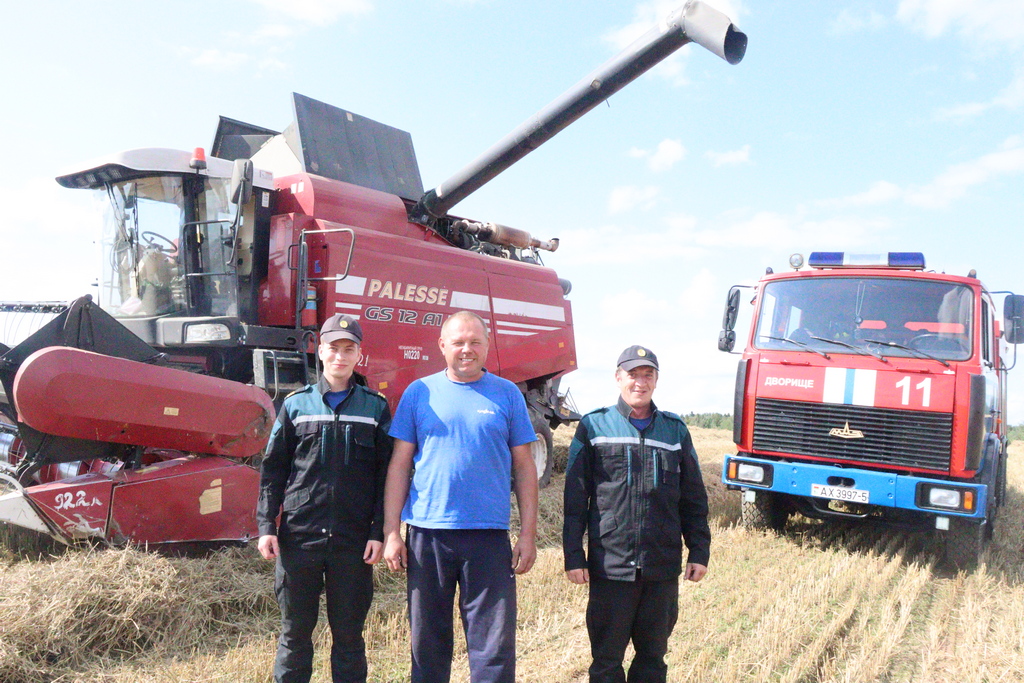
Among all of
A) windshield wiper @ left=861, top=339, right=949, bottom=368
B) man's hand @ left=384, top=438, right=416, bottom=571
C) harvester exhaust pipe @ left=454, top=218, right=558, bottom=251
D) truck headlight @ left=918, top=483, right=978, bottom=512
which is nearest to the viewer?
man's hand @ left=384, top=438, right=416, bottom=571

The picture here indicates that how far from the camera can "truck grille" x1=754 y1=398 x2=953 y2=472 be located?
526 centimetres

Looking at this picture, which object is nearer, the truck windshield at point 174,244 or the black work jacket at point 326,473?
the black work jacket at point 326,473

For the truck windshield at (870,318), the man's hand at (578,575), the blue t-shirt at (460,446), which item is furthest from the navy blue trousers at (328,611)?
the truck windshield at (870,318)

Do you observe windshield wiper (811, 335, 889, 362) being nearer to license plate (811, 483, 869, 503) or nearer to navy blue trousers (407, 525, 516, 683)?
license plate (811, 483, 869, 503)

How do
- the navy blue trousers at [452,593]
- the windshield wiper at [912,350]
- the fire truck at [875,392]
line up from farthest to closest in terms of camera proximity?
the windshield wiper at [912,350]
the fire truck at [875,392]
the navy blue trousers at [452,593]

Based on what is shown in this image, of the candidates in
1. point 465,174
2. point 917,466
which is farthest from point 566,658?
point 465,174

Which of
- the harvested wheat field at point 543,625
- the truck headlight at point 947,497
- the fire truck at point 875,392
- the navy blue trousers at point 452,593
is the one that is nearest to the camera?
the navy blue trousers at point 452,593

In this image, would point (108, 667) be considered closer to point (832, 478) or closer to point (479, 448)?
point (479, 448)

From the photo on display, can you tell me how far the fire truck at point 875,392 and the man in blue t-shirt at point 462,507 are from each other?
138 inches

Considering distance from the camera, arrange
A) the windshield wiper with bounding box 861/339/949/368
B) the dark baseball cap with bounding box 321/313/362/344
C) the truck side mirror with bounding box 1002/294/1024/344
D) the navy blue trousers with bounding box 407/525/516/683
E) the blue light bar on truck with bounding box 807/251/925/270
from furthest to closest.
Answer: the blue light bar on truck with bounding box 807/251/925/270 < the truck side mirror with bounding box 1002/294/1024/344 < the windshield wiper with bounding box 861/339/949/368 < the dark baseball cap with bounding box 321/313/362/344 < the navy blue trousers with bounding box 407/525/516/683

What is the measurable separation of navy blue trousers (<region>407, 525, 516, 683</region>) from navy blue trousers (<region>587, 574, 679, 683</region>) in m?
0.37

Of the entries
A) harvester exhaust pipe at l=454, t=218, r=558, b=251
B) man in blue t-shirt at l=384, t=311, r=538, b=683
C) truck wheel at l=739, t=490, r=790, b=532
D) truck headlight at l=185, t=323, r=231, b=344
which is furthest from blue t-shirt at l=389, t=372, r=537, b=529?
harvester exhaust pipe at l=454, t=218, r=558, b=251

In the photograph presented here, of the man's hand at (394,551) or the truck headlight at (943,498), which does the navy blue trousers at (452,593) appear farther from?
the truck headlight at (943,498)

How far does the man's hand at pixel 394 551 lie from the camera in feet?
8.75
